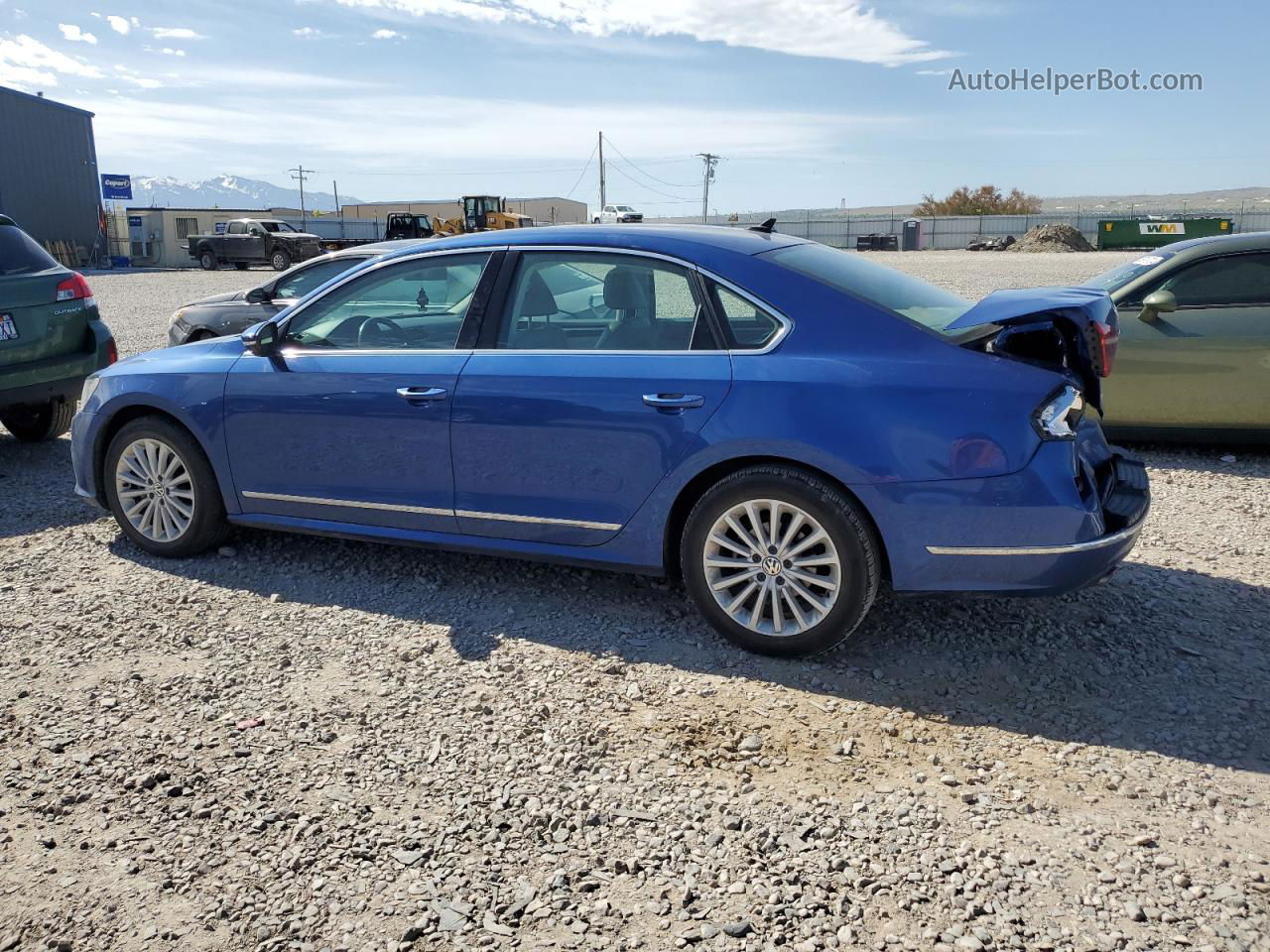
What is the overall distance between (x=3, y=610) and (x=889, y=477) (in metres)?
4.03

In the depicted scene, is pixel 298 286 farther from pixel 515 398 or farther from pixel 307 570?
pixel 515 398

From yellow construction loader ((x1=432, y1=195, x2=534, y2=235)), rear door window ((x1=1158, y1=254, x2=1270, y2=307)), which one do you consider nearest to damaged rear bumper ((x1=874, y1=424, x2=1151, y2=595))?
rear door window ((x1=1158, y1=254, x2=1270, y2=307))

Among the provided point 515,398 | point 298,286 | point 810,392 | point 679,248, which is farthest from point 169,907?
point 298,286

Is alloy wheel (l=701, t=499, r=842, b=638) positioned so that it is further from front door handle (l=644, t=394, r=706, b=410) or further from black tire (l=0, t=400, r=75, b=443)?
black tire (l=0, t=400, r=75, b=443)

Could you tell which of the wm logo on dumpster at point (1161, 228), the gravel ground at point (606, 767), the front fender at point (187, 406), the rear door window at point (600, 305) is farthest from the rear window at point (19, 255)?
the wm logo on dumpster at point (1161, 228)

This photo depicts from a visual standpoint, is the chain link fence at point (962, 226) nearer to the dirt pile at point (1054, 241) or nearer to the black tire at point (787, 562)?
the dirt pile at point (1054, 241)

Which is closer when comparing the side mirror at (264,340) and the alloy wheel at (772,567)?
the alloy wheel at (772,567)

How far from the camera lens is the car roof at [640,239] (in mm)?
4316

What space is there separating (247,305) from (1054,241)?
49.4m

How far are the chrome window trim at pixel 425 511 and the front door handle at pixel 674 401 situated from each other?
54 cm

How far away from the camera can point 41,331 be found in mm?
7559

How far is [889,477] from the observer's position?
3.74 metres

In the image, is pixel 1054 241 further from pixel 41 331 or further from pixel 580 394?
pixel 580 394

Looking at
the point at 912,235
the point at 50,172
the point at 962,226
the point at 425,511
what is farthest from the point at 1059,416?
the point at 962,226
